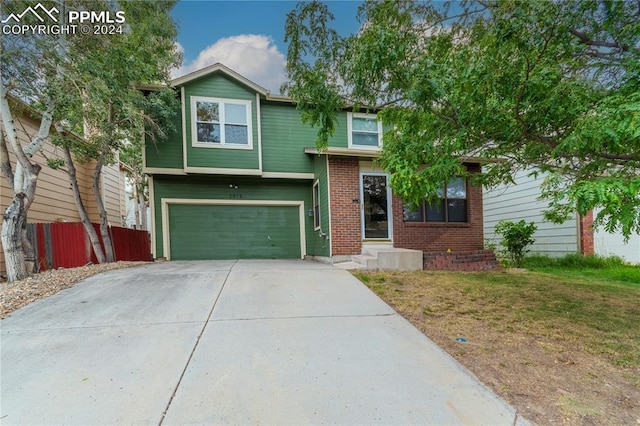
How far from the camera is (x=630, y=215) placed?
94.5 inches

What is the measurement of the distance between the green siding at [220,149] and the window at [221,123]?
139 millimetres

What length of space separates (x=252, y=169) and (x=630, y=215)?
886 cm

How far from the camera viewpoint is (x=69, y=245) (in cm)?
774

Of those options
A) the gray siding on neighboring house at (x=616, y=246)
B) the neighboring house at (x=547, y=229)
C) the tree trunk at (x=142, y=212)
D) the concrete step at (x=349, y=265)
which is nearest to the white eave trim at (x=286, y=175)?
the concrete step at (x=349, y=265)

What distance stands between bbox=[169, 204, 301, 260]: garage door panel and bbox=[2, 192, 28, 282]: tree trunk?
13.0ft

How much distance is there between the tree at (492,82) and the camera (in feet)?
9.98

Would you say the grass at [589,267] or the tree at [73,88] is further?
the grass at [589,267]

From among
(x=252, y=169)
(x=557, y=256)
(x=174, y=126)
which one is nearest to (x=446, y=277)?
(x=557, y=256)

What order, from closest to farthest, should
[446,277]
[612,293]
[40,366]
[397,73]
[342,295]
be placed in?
1. [40,366]
2. [397,73]
3. [342,295]
4. [612,293]
5. [446,277]

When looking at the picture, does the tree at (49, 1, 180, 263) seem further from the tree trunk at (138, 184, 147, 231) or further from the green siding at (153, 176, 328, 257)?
the tree trunk at (138, 184, 147, 231)

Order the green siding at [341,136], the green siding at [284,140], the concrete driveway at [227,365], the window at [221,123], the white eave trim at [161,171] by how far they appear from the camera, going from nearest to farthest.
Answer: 1. the concrete driveway at [227,365]
2. the white eave trim at [161,171]
3. the window at [221,123]
4. the green siding at [284,140]
5. the green siding at [341,136]

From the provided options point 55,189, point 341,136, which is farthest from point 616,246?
point 55,189

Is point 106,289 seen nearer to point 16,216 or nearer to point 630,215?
point 16,216

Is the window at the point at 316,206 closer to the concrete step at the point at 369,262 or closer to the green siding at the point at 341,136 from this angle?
the green siding at the point at 341,136
